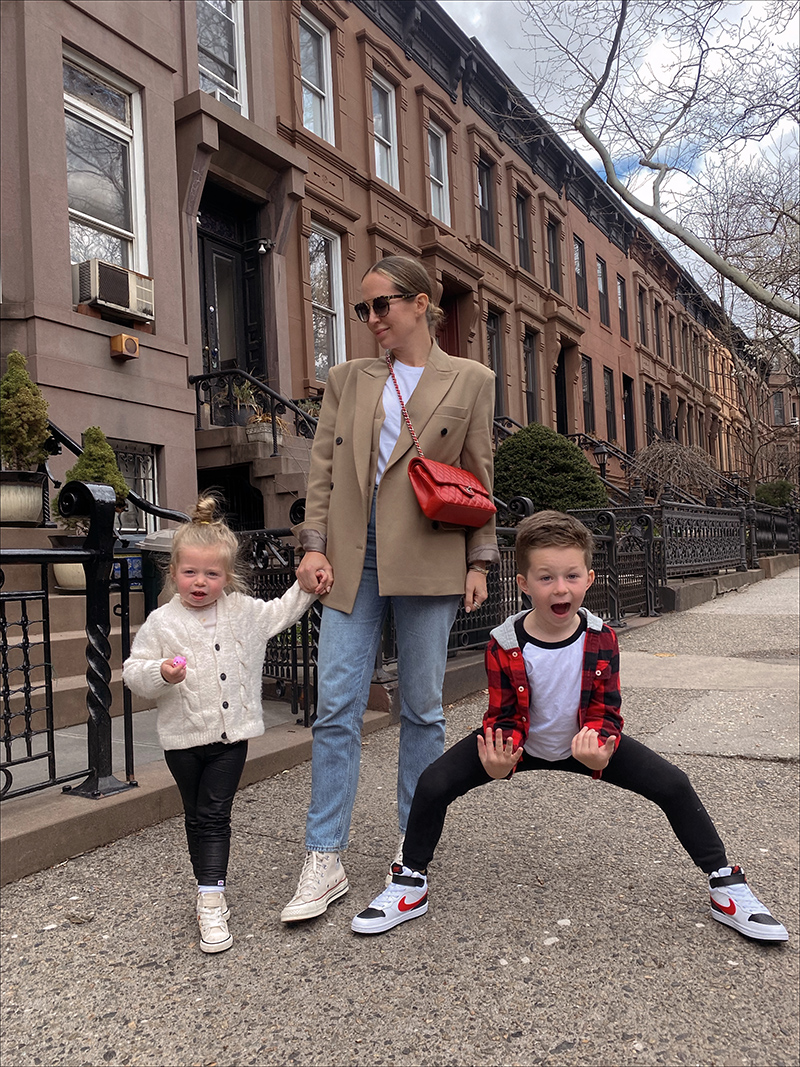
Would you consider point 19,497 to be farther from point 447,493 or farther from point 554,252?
point 554,252

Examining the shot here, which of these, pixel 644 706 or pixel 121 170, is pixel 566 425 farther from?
pixel 644 706

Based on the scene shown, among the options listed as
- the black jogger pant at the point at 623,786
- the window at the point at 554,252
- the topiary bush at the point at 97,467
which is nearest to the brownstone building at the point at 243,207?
the window at the point at 554,252

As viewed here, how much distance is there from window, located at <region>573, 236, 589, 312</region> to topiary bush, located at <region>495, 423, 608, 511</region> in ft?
37.0

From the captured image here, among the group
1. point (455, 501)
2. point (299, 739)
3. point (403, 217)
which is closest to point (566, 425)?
point (403, 217)

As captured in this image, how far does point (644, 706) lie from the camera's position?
5688 millimetres

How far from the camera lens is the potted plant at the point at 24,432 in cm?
659

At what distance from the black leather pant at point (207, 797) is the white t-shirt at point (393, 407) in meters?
0.99

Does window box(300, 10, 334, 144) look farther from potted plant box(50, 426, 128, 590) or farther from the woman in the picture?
the woman

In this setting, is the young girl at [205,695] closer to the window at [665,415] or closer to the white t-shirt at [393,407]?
the white t-shirt at [393,407]

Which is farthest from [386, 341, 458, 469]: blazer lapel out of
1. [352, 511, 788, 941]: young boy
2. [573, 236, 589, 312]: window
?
[573, 236, 589, 312]: window

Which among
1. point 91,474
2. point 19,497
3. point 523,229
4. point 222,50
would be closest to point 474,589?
point 19,497

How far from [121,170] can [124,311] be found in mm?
1872

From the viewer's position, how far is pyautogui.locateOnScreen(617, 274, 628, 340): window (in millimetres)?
27594

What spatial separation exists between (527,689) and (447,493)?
0.63 metres
